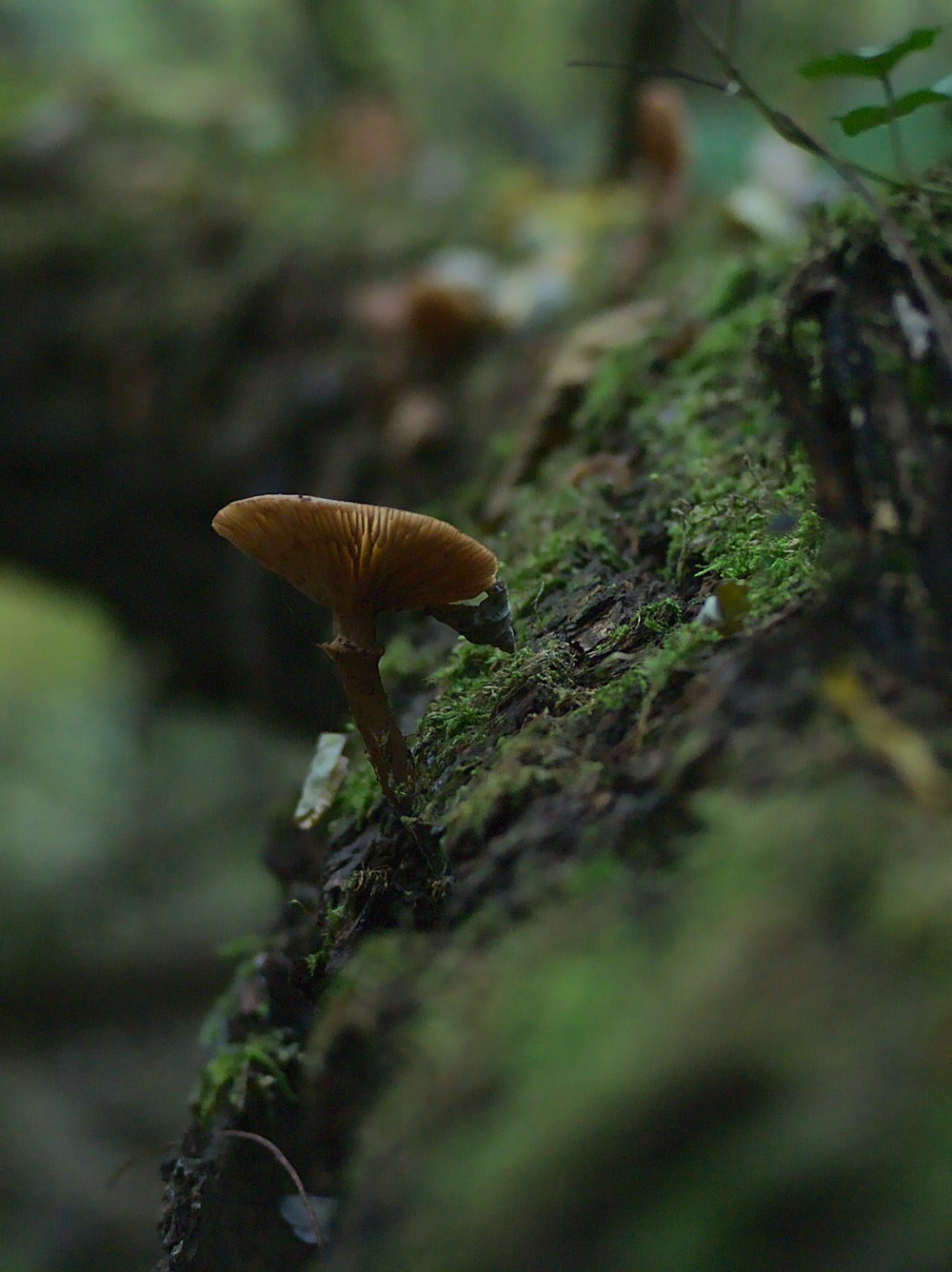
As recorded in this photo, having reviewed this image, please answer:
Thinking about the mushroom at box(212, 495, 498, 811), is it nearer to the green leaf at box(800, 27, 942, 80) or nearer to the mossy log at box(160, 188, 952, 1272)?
the mossy log at box(160, 188, 952, 1272)

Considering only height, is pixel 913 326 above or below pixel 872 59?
below

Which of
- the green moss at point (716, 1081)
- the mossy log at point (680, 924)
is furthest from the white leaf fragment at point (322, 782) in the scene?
the green moss at point (716, 1081)

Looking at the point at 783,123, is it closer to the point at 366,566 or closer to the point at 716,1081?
the point at 366,566

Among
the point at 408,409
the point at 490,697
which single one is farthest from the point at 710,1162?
the point at 408,409

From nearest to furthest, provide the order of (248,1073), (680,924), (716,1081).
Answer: (716,1081) → (680,924) → (248,1073)

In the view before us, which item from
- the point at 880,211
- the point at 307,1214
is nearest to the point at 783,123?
the point at 880,211

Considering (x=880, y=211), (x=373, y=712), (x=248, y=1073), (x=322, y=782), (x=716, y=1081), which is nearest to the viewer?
(x=716, y=1081)

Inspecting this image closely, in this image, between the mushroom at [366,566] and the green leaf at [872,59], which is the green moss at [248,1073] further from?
the green leaf at [872,59]

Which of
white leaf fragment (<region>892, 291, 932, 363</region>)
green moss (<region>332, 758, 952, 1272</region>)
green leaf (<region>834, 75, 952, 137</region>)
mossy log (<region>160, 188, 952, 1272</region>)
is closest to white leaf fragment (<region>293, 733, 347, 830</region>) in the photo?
mossy log (<region>160, 188, 952, 1272</region>)
